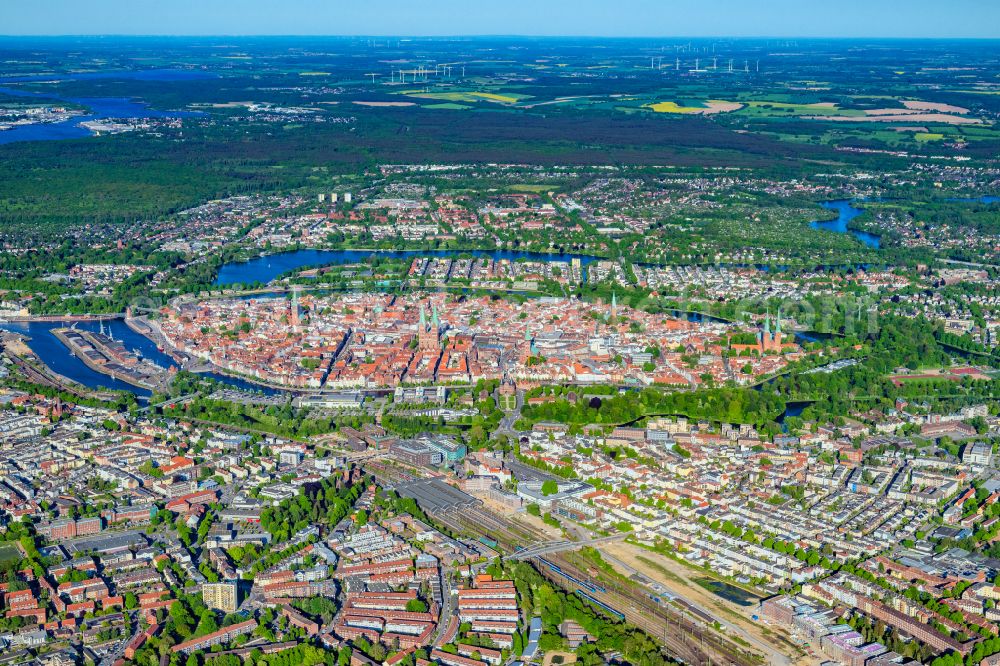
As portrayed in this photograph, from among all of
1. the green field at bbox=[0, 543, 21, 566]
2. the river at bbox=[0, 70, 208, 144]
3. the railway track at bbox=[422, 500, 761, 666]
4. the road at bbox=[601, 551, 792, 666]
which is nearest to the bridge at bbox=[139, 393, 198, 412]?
the green field at bbox=[0, 543, 21, 566]

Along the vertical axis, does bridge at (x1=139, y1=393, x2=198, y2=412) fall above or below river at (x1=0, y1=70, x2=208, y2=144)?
below

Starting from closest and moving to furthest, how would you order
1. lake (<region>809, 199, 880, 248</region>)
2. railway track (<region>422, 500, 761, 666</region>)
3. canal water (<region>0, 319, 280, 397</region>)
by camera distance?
railway track (<region>422, 500, 761, 666</region>) → canal water (<region>0, 319, 280, 397</region>) → lake (<region>809, 199, 880, 248</region>)

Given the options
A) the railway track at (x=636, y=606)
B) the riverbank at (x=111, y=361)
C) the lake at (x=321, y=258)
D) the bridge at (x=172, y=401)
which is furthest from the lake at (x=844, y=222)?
the railway track at (x=636, y=606)

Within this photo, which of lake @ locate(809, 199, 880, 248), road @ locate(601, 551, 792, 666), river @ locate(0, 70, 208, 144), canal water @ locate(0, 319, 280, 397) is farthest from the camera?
river @ locate(0, 70, 208, 144)

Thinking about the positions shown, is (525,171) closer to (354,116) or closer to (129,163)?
(129,163)

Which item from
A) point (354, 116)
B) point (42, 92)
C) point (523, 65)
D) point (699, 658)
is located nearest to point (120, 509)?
point (699, 658)

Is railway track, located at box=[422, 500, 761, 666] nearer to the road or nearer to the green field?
the road

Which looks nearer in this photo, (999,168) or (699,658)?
(699,658)
